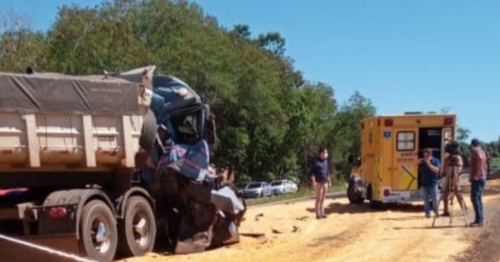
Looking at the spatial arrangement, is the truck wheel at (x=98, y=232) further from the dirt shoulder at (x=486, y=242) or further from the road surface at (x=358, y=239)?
the dirt shoulder at (x=486, y=242)

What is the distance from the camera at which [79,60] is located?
43.1 m

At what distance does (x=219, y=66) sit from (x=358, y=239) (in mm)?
37899

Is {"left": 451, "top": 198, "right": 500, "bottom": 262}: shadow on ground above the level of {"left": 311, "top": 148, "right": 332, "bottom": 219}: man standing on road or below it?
below

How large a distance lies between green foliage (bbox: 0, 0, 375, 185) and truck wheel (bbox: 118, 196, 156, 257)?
829 inches

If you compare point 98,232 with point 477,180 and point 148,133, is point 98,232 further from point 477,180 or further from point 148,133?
point 477,180

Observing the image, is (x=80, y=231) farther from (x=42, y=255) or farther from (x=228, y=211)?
(x=228, y=211)

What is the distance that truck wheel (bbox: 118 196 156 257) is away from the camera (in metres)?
13.0

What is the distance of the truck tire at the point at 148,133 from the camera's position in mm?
13383

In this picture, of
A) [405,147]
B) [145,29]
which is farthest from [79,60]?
[405,147]

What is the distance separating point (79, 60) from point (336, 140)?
4466 centimetres

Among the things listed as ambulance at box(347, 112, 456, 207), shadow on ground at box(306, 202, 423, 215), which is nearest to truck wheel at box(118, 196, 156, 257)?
shadow on ground at box(306, 202, 423, 215)

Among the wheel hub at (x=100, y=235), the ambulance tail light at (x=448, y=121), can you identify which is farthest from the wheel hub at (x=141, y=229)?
the ambulance tail light at (x=448, y=121)

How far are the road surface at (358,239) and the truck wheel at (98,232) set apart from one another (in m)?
0.55

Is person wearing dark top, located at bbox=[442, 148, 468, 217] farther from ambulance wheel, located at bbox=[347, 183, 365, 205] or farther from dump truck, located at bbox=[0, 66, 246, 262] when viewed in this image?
dump truck, located at bbox=[0, 66, 246, 262]
